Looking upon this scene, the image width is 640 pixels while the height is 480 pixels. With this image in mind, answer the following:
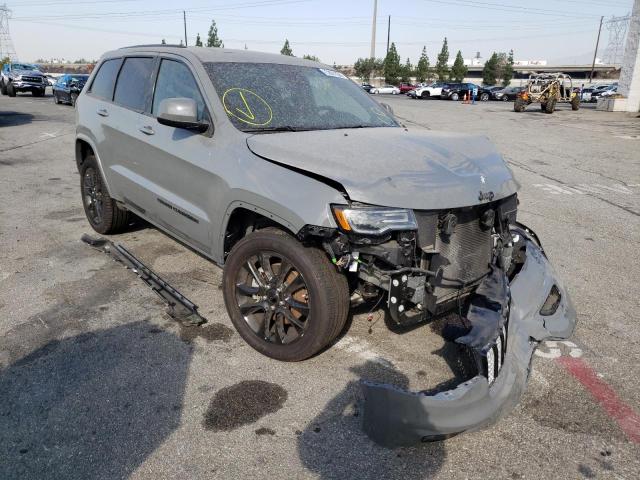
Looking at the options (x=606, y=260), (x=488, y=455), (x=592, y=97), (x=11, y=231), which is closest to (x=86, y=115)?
(x=11, y=231)

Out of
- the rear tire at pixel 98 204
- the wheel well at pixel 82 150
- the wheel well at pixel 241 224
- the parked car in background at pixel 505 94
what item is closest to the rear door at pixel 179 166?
the wheel well at pixel 241 224

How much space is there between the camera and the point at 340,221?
2816 mm

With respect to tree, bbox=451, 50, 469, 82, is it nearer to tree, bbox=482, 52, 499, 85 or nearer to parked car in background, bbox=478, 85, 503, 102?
tree, bbox=482, 52, 499, 85

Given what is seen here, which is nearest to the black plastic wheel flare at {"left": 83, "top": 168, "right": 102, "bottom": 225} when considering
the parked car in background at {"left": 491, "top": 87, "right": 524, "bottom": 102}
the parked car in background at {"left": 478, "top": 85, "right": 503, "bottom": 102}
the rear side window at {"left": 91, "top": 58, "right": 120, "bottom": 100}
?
the rear side window at {"left": 91, "top": 58, "right": 120, "bottom": 100}

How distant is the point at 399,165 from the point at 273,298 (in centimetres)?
115

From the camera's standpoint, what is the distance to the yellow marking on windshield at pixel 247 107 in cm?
366

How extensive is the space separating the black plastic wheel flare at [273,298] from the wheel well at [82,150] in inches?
127

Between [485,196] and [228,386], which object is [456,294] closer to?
[485,196]

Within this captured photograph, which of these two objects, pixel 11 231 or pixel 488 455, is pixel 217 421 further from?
pixel 11 231

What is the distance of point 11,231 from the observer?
19.7 feet

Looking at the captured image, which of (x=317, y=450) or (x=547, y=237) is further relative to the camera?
(x=547, y=237)

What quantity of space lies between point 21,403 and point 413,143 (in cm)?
283

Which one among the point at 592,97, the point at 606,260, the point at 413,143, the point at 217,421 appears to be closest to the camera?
the point at 217,421

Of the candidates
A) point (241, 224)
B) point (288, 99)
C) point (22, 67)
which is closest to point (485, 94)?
point (22, 67)
